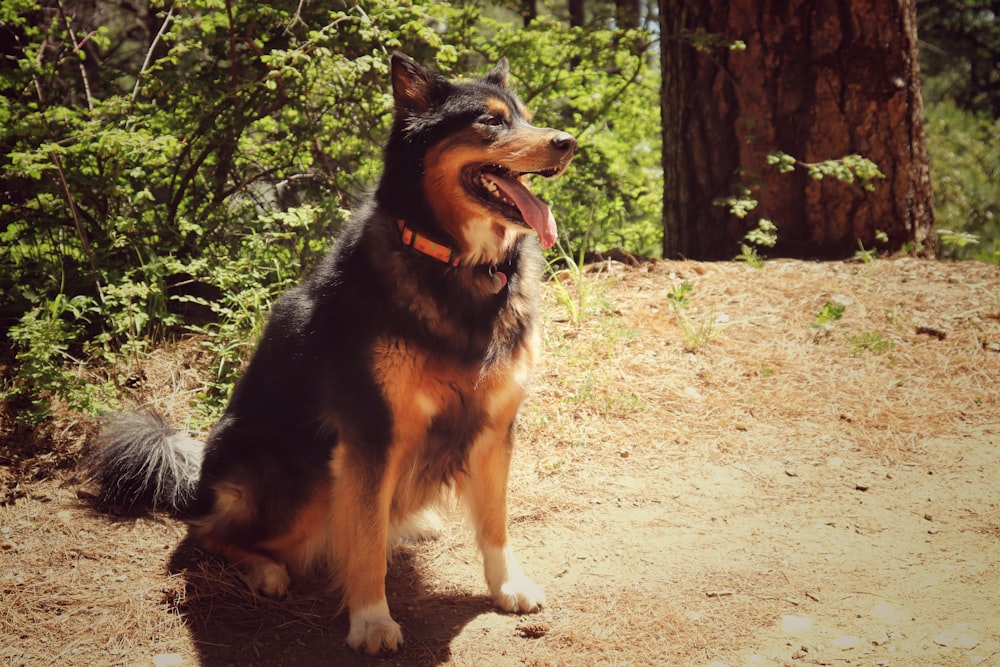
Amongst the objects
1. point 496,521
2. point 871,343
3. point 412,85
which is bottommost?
point 496,521

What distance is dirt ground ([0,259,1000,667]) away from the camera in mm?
2816

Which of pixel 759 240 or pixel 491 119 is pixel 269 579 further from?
pixel 759 240

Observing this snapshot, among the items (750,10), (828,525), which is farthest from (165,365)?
(750,10)

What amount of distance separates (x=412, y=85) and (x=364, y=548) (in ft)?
5.64

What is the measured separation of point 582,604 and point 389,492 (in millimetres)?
935

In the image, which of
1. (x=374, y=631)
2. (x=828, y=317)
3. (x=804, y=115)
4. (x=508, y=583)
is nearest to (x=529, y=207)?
(x=508, y=583)

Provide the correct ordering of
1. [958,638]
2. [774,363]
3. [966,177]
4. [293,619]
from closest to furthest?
1. [958,638]
2. [293,619]
3. [774,363]
4. [966,177]

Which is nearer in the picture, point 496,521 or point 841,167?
point 496,521

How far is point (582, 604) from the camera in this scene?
3.07 m

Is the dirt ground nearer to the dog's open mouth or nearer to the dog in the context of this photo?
the dog

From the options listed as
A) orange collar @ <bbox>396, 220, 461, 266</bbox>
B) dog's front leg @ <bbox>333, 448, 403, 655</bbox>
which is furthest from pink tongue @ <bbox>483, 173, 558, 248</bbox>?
dog's front leg @ <bbox>333, 448, 403, 655</bbox>

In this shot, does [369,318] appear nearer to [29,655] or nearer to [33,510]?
[29,655]

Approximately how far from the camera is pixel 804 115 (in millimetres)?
5707

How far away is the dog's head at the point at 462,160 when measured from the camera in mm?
2771
